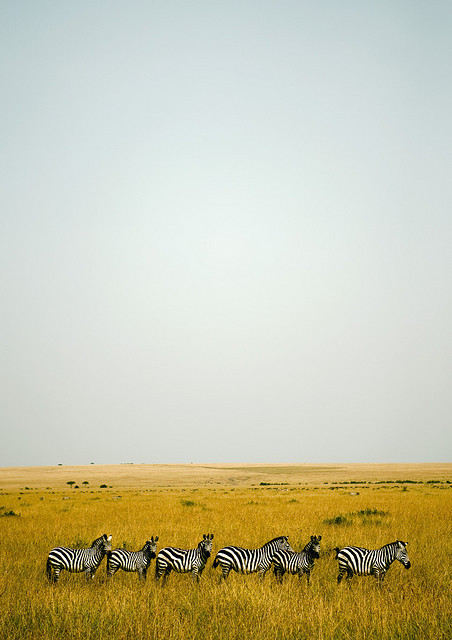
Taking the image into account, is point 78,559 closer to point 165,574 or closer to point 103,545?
point 103,545

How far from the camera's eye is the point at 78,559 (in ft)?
33.3

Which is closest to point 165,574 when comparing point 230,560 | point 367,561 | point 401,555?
point 230,560

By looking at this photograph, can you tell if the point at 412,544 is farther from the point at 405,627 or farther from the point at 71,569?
the point at 71,569

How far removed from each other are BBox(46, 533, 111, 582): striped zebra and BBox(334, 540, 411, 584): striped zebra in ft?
16.5

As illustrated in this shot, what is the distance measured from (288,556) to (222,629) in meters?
3.31

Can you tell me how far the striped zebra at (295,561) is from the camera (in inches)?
397

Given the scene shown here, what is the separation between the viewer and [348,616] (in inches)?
306

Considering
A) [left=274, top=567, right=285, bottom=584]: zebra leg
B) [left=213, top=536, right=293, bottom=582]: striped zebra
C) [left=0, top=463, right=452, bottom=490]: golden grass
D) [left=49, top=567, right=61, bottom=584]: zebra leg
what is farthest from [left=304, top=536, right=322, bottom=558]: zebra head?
[left=0, top=463, right=452, bottom=490]: golden grass

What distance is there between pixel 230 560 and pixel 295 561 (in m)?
1.40

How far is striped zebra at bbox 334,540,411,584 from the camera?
32.8 feet

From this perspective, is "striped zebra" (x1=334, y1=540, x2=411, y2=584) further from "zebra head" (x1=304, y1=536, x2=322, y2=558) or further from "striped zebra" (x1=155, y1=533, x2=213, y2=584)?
"striped zebra" (x1=155, y1=533, x2=213, y2=584)

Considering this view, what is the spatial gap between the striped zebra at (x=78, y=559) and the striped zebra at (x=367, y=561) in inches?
198

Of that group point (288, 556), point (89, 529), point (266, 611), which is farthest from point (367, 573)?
point (89, 529)

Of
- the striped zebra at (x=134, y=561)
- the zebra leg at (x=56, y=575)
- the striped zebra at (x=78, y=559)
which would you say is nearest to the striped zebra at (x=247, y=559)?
the striped zebra at (x=134, y=561)
